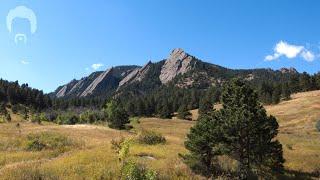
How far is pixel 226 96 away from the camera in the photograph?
33906 mm

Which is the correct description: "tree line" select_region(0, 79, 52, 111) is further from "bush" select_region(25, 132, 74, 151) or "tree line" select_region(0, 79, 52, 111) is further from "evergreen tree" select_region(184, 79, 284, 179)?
"evergreen tree" select_region(184, 79, 284, 179)

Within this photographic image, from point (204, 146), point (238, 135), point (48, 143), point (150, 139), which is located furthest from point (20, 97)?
point (238, 135)

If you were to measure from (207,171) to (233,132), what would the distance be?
3450 mm

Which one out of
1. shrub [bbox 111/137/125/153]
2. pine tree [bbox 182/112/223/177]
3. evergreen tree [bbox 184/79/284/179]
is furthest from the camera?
evergreen tree [bbox 184/79/284/179]

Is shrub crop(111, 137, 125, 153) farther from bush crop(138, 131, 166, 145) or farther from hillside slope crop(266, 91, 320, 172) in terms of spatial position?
hillside slope crop(266, 91, 320, 172)

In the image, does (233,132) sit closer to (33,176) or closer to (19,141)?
(33,176)

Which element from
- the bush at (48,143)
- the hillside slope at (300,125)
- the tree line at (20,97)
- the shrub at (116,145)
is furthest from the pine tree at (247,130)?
the tree line at (20,97)

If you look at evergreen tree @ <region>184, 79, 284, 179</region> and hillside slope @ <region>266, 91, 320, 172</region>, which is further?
hillside slope @ <region>266, 91, 320, 172</region>

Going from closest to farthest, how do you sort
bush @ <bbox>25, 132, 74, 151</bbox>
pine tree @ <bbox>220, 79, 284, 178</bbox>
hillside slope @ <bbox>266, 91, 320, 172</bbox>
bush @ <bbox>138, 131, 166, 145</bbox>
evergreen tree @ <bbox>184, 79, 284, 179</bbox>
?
1. evergreen tree @ <bbox>184, 79, 284, 179</bbox>
2. pine tree @ <bbox>220, 79, 284, 178</bbox>
3. bush @ <bbox>25, 132, 74, 151</bbox>
4. hillside slope @ <bbox>266, 91, 320, 172</bbox>
5. bush @ <bbox>138, 131, 166, 145</bbox>

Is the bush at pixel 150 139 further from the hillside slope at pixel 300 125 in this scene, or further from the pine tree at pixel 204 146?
the pine tree at pixel 204 146

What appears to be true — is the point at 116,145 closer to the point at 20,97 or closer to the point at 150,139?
the point at 150,139

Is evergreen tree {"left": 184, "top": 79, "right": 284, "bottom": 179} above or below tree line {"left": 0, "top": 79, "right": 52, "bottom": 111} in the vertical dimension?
below

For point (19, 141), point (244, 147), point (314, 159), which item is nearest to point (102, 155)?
point (244, 147)

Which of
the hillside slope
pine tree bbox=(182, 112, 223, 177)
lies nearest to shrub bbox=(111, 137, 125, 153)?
pine tree bbox=(182, 112, 223, 177)
